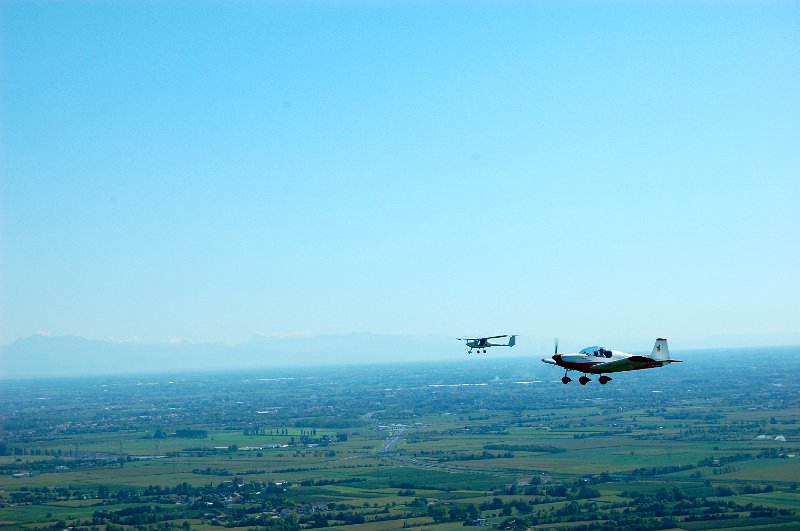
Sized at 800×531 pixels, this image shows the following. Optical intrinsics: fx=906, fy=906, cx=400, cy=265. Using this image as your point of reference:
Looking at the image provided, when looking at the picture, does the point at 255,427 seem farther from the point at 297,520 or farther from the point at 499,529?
the point at 499,529

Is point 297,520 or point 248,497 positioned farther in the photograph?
point 248,497

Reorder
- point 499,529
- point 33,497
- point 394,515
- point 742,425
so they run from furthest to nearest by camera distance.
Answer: point 742,425, point 33,497, point 394,515, point 499,529

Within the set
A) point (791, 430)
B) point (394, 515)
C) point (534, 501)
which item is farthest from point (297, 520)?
point (791, 430)

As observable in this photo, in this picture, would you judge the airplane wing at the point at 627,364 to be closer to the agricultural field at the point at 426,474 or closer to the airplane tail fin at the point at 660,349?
the airplane tail fin at the point at 660,349

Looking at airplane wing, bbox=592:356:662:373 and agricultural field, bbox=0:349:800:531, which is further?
agricultural field, bbox=0:349:800:531

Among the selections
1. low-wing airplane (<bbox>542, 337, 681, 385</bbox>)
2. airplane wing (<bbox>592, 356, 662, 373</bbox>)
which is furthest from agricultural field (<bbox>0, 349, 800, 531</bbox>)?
airplane wing (<bbox>592, 356, 662, 373</bbox>)

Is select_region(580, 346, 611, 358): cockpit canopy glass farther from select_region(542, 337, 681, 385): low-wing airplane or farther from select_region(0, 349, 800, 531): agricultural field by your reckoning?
select_region(0, 349, 800, 531): agricultural field

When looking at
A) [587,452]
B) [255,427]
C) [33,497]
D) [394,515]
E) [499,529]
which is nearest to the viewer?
[499,529]

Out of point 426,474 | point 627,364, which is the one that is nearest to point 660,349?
point 627,364

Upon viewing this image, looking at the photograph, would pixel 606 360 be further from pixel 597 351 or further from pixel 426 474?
pixel 426 474
